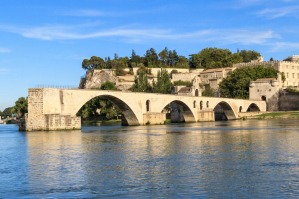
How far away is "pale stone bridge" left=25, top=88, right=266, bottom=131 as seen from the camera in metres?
48.7

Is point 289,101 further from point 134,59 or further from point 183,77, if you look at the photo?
point 134,59

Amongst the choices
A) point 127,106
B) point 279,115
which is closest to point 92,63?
point 279,115

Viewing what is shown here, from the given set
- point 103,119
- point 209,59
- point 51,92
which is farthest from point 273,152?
point 209,59

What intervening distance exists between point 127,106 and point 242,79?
47520 mm

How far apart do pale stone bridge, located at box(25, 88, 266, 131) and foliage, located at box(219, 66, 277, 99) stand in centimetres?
656

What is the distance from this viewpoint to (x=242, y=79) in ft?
342

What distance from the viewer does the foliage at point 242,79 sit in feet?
343

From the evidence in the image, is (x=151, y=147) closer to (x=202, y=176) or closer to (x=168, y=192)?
(x=202, y=176)

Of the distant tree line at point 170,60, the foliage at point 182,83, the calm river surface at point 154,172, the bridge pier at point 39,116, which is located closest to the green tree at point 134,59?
the distant tree line at point 170,60

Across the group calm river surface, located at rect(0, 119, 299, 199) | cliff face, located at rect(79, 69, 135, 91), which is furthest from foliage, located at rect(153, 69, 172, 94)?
calm river surface, located at rect(0, 119, 299, 199)

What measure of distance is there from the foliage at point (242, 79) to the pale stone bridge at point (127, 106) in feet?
21.5

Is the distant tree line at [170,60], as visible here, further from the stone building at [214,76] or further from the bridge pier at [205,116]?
the bridge pier at [205,116]

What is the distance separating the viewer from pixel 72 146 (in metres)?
31.4

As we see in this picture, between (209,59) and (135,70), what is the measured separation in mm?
25961
